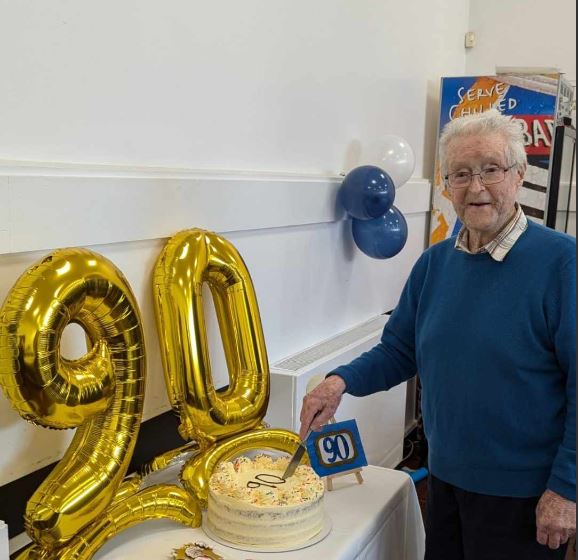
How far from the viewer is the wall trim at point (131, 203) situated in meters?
1.32

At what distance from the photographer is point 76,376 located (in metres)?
1.33

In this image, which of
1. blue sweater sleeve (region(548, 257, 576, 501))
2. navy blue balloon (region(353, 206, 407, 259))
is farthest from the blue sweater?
navy blue balloon (region(353, 206, 407, 259))

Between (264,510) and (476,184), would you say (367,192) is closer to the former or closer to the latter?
(476,184)

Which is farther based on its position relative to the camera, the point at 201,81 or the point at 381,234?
the point at 381,234

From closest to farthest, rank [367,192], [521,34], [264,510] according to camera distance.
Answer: [264,510]
[367,192]
[521,34]

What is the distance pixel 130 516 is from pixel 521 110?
2.70 metres

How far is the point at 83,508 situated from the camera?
1341 millimetres

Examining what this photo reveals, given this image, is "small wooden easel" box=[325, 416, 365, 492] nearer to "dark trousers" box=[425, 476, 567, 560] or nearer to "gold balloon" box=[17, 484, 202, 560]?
"dark trousers" box=[425, 476, 567, 560]

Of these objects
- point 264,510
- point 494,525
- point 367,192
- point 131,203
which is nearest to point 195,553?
point 264,510

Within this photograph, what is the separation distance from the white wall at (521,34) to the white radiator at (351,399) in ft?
6.03

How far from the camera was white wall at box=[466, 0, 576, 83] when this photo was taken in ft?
12.7

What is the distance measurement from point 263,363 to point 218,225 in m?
0.37

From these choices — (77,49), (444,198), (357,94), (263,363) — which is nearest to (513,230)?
(263,363)

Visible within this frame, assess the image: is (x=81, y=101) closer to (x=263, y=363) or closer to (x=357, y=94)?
(x=263, y=363)
